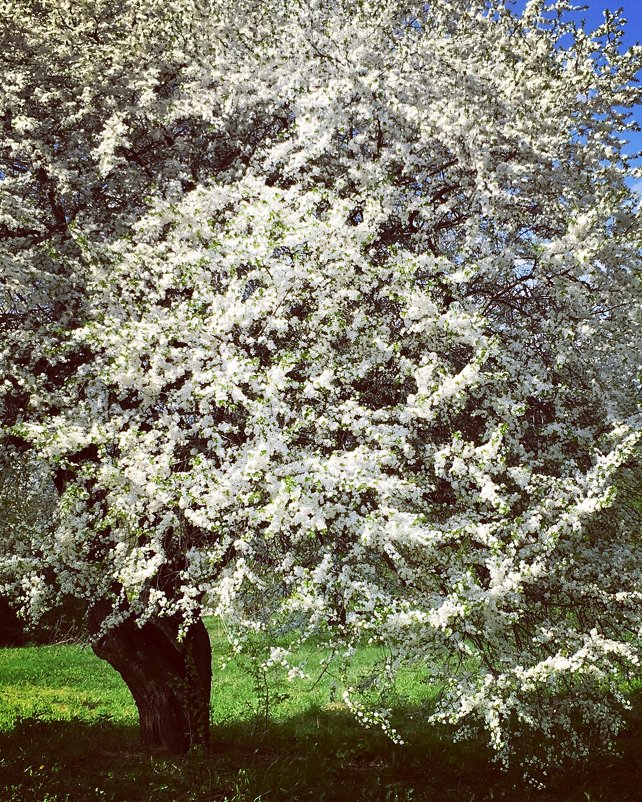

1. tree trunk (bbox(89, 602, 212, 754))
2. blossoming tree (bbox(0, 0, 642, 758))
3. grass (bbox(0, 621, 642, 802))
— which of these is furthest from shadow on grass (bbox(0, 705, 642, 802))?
blossoming tree (bbox(0, 0, 642, 758))


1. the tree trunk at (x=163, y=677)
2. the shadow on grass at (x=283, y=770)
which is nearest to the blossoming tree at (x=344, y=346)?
the tree trunk at (x=163, y=677)

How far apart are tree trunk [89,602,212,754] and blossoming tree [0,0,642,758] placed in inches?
2.1

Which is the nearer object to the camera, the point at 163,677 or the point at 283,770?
the point at 283,770

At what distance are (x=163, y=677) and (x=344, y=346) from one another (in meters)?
5.75

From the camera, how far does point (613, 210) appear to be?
7.08m

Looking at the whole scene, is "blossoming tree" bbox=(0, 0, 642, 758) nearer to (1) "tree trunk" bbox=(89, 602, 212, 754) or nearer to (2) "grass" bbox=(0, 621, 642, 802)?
(1) "tree trunk" bbox=(89, 602, 212, 754)

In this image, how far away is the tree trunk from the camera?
31.6 feet

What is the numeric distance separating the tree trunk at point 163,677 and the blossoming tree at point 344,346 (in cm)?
5

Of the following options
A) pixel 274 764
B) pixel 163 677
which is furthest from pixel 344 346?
pixel 274 764

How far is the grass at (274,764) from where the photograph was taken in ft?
26.1

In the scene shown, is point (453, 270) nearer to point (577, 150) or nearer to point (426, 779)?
point (577, 150)

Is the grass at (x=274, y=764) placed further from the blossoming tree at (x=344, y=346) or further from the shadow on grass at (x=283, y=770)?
the blossoming tree at (x=344, y=346)

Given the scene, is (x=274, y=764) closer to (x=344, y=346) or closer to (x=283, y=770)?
(x=283, y=770)

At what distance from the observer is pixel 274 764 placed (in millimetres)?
9445
